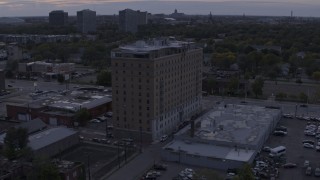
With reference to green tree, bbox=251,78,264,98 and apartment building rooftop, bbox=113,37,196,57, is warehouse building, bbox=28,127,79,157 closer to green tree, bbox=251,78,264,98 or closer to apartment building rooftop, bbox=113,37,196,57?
apartment building rooftop, bbox=113,37,196,57

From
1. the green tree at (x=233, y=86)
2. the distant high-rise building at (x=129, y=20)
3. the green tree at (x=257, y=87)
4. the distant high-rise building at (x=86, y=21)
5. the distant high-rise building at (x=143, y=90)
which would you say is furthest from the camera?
→ the distant high-rise building at (x=86, y=21)

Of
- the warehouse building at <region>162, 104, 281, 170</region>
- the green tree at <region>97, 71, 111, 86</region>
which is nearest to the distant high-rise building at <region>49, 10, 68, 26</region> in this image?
the green tree at <region>97, 71, 111, 86</region>

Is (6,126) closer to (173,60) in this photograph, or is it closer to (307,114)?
(173,60)

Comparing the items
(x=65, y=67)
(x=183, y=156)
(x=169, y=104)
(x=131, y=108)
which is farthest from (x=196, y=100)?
(x=65, y=67)

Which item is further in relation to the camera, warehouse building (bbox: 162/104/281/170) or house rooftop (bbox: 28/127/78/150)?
house rooftop (bbox: 28/127/78/150)

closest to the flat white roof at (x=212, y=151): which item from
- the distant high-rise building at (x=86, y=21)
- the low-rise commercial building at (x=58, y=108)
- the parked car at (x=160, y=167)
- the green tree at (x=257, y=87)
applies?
the parked car at (x=160, y=167)

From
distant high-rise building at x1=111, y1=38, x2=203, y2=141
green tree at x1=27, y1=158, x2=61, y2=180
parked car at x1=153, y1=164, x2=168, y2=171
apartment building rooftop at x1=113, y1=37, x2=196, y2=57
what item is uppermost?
apartment building rooftop at x1=113, y1=37, x2=196, y2=57

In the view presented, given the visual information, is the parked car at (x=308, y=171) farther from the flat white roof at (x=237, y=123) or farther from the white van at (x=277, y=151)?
the flat white roof at (x=237, y=123)
